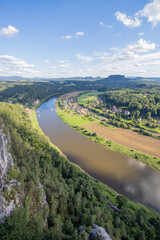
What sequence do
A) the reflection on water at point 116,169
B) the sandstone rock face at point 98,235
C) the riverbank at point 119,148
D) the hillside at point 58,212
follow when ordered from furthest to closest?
1. the riverbank at point 119,148
2. the reflection on water at point 116,169
3. the hillside at point 58,212
4. the sandstone rock face at point 98,235

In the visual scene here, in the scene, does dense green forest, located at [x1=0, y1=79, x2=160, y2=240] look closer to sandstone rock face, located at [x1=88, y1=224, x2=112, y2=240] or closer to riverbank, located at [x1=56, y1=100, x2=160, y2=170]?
sandstone rock face, located at [x1=88, y1=224, x2=112, y2=240]

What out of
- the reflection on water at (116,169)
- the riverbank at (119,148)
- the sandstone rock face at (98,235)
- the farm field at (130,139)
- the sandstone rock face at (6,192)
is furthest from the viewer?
the farm field at (130,139)

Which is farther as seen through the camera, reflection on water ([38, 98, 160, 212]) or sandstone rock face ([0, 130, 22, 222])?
reflection on water ([38, 98, 160, 212])

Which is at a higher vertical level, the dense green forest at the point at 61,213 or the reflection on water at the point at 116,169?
the dense green forest at the point at 61,213

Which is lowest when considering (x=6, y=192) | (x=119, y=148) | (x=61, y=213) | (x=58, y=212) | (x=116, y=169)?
(x=116, y=169)

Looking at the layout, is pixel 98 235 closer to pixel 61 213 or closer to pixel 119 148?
pixel 61 213

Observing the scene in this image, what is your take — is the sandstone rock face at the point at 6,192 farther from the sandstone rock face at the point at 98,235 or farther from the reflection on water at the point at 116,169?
the reflection on water at the point at 116,169

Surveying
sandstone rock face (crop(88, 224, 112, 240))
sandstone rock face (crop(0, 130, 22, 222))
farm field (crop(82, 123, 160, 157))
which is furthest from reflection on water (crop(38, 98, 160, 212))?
sandstone rock face (crop(0, 130, 22, 222))

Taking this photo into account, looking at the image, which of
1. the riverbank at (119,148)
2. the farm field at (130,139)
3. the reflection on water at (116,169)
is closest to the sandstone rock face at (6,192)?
the reflection on water at (116,169)

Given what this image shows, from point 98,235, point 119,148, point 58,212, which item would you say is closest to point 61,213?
point 58,212
